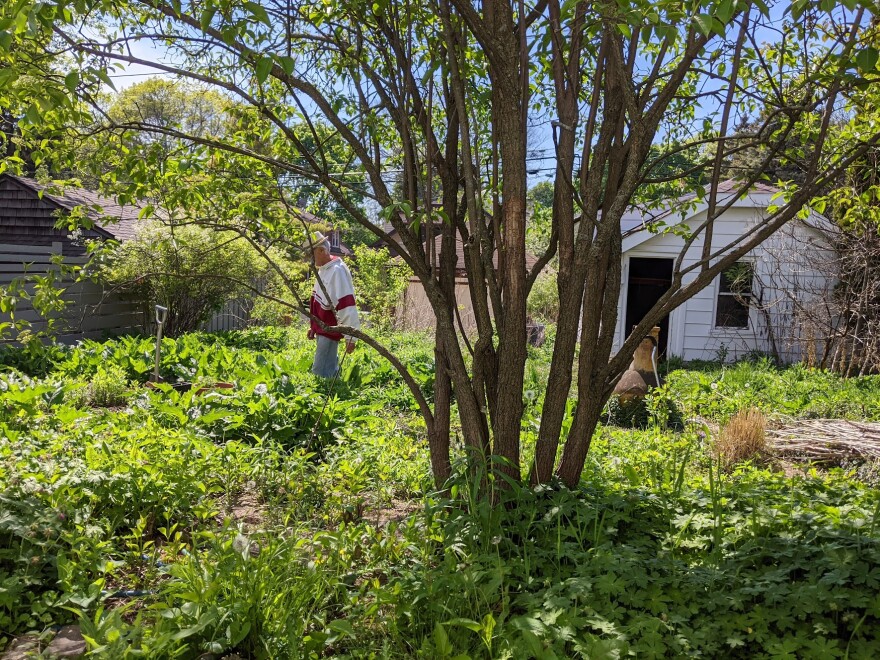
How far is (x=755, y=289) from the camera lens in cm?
1314

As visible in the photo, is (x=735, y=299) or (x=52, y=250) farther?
(x=52, y=250)

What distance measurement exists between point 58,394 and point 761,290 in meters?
11.4

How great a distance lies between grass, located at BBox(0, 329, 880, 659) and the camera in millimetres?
2086

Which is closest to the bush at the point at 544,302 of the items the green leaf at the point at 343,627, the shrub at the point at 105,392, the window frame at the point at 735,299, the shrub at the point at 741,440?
the window frame at the point at 735,299

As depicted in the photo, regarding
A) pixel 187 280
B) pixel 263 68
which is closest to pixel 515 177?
pixel 263 68

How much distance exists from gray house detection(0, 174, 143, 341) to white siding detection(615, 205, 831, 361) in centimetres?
939

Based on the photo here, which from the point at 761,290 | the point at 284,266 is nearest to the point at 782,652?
the point at 761,290

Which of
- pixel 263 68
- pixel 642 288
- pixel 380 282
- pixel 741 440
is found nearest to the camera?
pixel 263 68

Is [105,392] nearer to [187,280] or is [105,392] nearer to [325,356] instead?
[325,356]

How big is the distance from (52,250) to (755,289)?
44.9ft

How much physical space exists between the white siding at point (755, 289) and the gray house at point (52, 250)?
370 inches

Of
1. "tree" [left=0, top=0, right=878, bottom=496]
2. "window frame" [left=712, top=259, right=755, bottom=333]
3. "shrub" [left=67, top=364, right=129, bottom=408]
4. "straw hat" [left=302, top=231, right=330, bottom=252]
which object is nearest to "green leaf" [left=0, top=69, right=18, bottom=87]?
"tree" [left=0, top=0, right=878, bottom=496]

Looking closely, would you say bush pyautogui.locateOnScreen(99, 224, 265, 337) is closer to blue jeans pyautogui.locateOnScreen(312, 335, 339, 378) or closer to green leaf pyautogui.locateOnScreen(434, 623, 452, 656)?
blue jeans pyautogui.locateOnScreen(312, 335, 339, 378)

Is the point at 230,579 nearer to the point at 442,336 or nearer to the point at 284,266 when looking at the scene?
the point at 442,336
